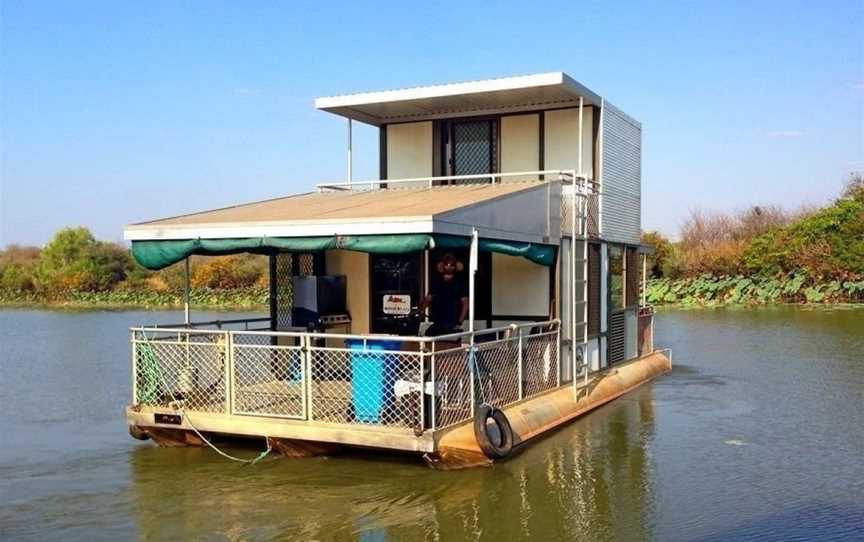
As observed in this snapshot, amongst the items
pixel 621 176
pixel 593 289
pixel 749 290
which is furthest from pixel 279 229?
pixel 749 290

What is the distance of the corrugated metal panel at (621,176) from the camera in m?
14.0

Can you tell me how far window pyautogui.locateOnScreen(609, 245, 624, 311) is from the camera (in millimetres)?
14734

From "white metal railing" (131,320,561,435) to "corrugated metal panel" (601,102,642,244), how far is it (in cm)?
431

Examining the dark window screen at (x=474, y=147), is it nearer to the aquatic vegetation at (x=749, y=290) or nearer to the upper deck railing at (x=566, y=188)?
the upper deck railing at (x=566, y=188)

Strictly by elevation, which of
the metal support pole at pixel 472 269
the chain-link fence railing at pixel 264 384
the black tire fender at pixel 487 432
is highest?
the metal support pole at pixel 472 269

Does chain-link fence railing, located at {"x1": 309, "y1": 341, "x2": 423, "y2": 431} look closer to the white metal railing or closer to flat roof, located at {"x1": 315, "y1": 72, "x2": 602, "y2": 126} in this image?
the white metal railing

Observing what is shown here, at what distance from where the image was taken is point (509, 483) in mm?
8602

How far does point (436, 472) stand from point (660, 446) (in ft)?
11.0

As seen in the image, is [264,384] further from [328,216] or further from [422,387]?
[422,387]

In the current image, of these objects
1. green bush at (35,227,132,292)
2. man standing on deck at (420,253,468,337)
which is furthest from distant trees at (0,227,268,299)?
man standing on deck at (420,253,468,337)

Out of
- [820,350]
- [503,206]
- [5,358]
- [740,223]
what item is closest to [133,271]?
[5,358]

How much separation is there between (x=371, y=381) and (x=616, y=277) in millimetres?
7635

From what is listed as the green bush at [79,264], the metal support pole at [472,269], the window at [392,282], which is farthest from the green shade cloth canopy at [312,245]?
the green bush at [79,264]

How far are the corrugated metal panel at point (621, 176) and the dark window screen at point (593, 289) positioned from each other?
0.50 meters
